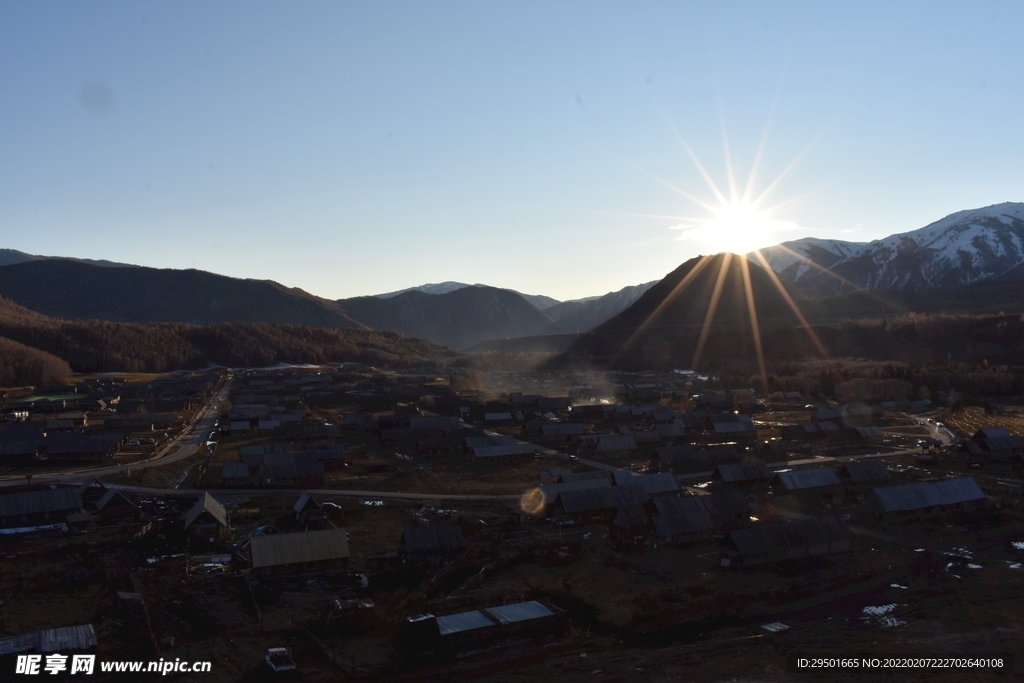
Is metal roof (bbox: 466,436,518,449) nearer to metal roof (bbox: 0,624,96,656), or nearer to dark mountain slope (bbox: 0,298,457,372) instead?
metal roof (bbox: 0,624,96,656)

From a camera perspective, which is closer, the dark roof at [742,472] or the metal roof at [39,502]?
the metal roof at [39,502]

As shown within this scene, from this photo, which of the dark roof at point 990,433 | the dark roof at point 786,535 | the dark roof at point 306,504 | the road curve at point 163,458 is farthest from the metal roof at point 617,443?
the road curve at point 163,458

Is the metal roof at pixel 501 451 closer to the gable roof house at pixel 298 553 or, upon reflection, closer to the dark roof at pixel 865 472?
the dark roof at pixel 865 472

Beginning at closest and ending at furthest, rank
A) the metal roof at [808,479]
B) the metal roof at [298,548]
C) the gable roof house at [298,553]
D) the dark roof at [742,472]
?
1. the gable roof house at [298,553]
2. the metal roof at [298,548]
3. the metal roof at [808,479]
4. the dark roof at [742,472]

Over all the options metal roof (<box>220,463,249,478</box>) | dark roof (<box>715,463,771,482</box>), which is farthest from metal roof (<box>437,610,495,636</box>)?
metal roof (<box>220,463,249,478</box>)

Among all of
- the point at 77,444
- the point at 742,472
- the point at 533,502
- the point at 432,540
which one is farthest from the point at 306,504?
the point at 77,444

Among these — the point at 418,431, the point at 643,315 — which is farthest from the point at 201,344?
the point at 418,431

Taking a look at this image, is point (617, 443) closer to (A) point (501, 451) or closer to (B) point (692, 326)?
(A) point (501, 451)
